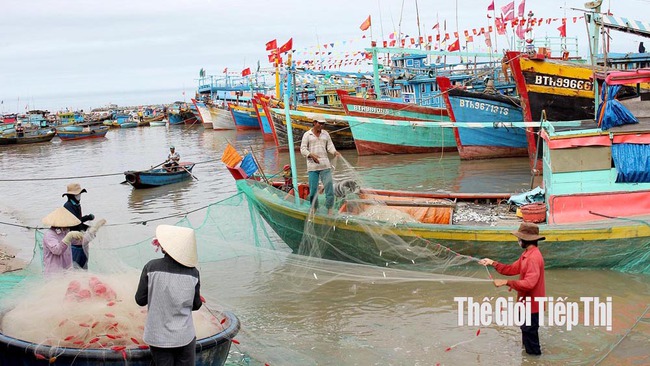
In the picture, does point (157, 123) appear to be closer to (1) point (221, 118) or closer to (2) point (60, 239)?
(1) point (221, 118)

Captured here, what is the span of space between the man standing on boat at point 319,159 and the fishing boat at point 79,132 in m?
42.5

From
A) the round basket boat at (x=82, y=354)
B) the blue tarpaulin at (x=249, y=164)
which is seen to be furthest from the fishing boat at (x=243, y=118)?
the round basket boat at (x=82, y=354)

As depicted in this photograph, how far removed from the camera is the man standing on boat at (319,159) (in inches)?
364

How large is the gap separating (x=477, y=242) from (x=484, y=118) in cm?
1380

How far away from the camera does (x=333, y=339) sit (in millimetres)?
7055

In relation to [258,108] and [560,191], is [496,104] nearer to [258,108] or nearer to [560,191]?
[560,191]

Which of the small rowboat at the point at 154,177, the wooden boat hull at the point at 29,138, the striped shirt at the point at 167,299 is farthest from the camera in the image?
the wooden boat hull at the point at 29,138

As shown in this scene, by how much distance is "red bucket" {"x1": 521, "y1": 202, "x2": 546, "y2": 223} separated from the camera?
9.35 metres

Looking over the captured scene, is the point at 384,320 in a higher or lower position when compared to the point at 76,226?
lower

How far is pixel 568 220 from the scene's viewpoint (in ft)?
29.6

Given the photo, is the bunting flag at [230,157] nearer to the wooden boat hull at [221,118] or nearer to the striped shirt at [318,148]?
the striped shirt at [318,148]

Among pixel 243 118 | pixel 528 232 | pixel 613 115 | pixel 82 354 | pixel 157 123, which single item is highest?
pixel 613 115

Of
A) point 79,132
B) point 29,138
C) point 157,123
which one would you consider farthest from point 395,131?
point 157,123

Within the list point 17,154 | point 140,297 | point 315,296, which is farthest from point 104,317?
point 17,154
